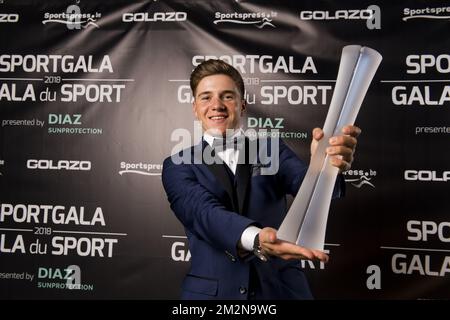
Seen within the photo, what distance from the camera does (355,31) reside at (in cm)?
179

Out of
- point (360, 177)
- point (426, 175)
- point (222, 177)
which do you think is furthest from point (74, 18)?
point (426, 175)

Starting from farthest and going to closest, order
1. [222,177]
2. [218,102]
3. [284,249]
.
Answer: [218,102] → [222,177] → [284,249]

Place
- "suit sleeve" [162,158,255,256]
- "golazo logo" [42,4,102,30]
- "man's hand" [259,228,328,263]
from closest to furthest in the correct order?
"man's hand" [259,228,328,263] → "suit sleeve" [162,158,255,256] → "golazo logo" [42,4,102,30]

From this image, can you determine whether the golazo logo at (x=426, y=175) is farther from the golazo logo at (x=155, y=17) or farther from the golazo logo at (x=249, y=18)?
the golazo logo at (x=155, y=17)

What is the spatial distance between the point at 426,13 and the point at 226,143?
45.1 inches

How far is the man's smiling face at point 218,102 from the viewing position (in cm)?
133

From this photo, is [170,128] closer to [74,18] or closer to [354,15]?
[74,18]

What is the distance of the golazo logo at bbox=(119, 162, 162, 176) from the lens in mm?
1887

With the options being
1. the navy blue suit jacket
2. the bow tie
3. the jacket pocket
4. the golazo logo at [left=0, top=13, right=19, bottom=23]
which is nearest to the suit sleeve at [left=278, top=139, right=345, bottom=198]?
the navy blue suit jacket

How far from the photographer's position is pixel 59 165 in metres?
1.94

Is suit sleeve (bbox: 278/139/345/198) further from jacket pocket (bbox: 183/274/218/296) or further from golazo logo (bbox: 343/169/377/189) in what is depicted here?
golazo logo (bbox: 343/169/377/189)

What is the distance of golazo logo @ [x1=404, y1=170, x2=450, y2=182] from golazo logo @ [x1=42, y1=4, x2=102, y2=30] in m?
1.61
